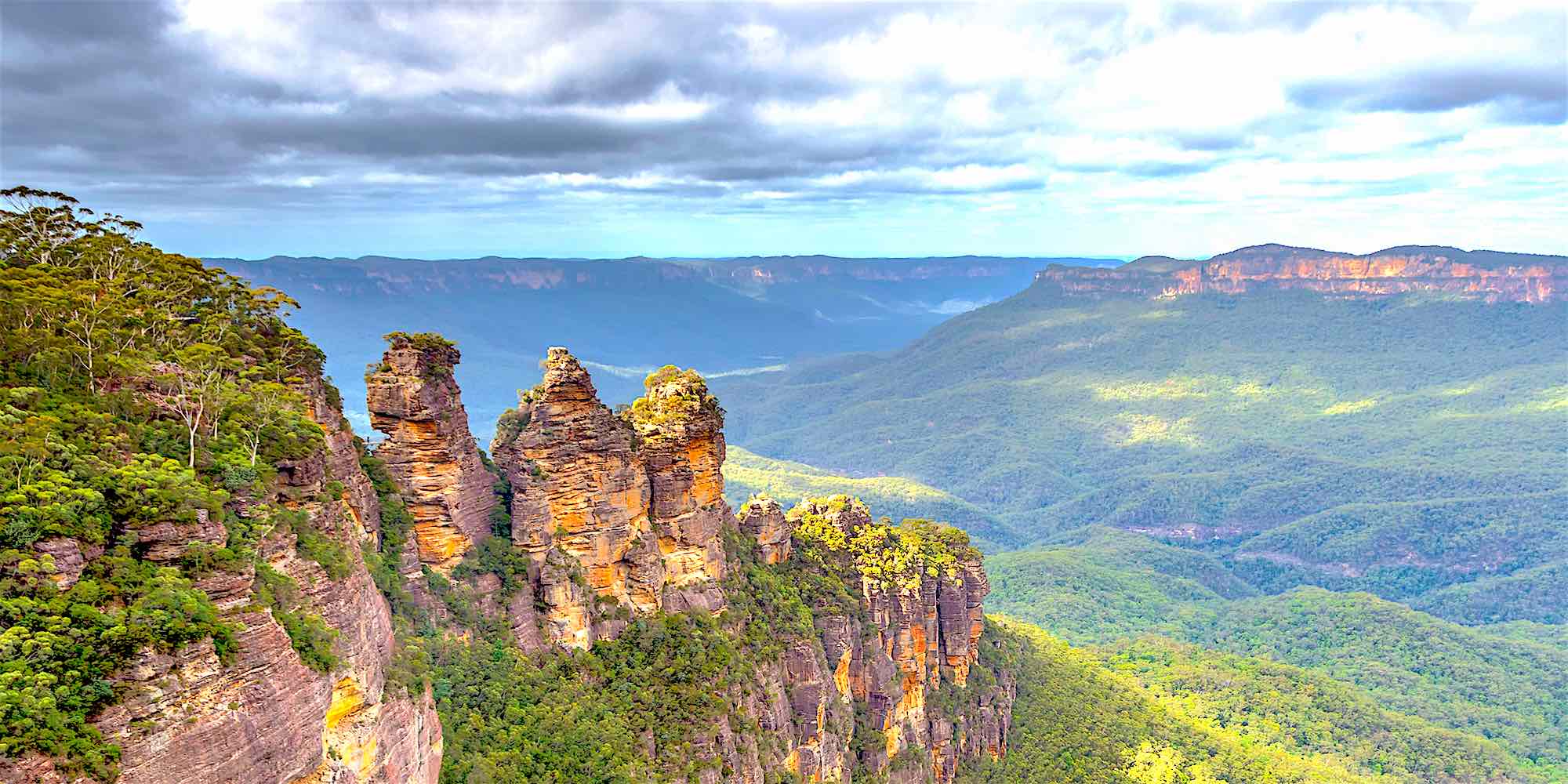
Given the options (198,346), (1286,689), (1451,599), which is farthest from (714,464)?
(1451,599)

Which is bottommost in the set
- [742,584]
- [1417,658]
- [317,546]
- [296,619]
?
[1417,658]

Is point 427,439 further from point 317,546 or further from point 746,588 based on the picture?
point 746,588

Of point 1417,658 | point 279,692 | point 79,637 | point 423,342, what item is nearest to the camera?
point 79,637

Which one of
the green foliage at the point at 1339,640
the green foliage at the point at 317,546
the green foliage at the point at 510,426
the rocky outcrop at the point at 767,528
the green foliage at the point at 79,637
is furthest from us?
the green foliage at the point at 1339,640

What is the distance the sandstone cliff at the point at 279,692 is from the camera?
18719mm

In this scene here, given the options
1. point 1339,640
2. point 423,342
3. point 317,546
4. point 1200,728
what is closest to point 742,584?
point 423,342

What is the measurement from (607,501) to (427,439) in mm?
8897

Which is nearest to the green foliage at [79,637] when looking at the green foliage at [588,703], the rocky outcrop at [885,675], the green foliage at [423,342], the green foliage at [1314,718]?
the green foliage at [588,703]

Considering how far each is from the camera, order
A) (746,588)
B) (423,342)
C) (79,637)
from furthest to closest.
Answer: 1. (746,588)
2. (423,342)
3. (79,637)

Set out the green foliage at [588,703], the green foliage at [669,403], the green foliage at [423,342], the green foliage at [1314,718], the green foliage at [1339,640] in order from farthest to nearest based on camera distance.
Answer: the green foliage at [1339,640] < the green foliage at [1314,718] < the green foliage at [669,403] < the green foliage at [423,342] < the green foliage at [588,703]

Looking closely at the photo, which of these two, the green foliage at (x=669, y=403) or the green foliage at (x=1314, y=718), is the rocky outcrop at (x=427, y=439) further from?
the green foliage at (x=1314, y=718)

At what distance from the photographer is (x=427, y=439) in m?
36.8

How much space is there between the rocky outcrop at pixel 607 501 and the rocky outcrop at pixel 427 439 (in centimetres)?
304

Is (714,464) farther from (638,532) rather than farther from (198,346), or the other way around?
(198,346)
